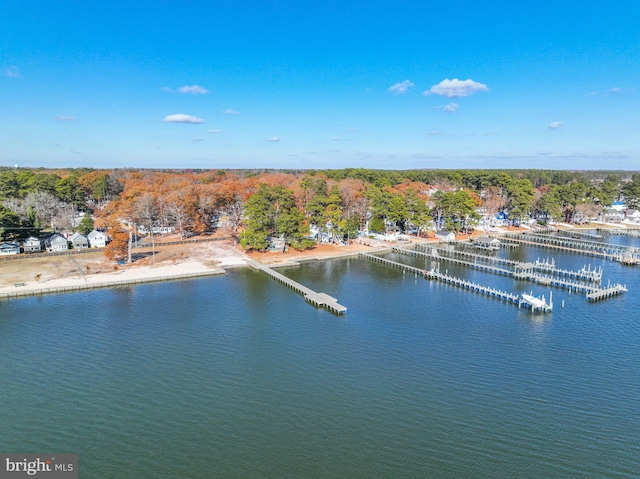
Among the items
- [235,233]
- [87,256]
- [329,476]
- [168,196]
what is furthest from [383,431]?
[168,196]

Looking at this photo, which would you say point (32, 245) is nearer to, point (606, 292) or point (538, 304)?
point (538, 304)

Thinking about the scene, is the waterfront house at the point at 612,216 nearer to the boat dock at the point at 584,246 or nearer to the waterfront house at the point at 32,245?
the boat dock at the point at 584,246

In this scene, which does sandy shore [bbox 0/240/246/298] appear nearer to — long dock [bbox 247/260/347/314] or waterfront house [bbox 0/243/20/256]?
waterfront house [bbox 0/243/20/256]

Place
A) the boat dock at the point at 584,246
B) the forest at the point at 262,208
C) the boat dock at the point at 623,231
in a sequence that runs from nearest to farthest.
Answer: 1. the boat dock at the point at 584,246
2. the forest at the point at 262,208
3. the boat dock at the point at 623,231

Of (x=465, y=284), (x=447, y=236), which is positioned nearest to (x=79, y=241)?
(x=465, y=284)

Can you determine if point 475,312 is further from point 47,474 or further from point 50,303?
point 50,303

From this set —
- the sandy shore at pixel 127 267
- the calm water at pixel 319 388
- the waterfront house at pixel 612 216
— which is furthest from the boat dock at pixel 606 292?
the waterfront house at pixel 612 216

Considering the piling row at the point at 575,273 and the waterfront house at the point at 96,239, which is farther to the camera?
the waterfront house at the point at 96,239

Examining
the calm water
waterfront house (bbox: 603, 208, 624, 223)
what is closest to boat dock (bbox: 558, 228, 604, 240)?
waterfront house (bbox: 603, 208, 624, 223)
